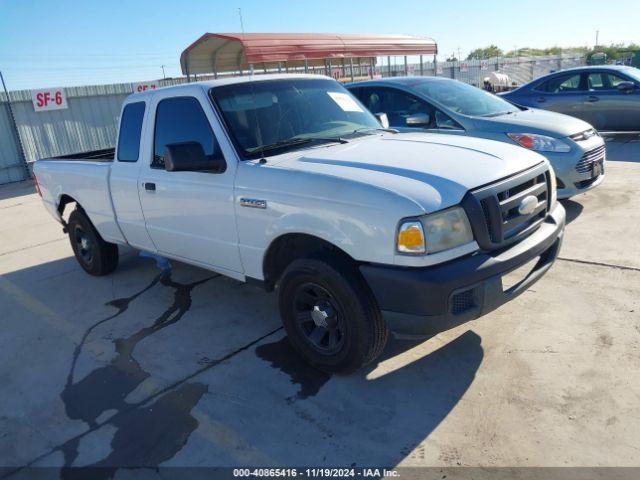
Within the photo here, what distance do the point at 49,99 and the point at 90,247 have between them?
34.3ft

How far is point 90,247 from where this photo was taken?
589 centimetres

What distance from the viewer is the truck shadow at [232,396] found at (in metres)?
2.88

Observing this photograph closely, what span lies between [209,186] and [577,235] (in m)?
4.03

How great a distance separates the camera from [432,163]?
3316 millimetres

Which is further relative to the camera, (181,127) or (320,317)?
(181,127)

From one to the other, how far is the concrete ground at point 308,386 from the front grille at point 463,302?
60 centimetres

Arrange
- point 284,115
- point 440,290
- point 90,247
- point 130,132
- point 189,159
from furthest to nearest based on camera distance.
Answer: point 90,247
point 130,132
point 284,115
point 189,159
point 440,290

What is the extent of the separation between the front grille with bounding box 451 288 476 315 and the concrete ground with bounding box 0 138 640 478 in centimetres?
60

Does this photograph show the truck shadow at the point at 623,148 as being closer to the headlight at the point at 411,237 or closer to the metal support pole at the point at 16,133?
the headlight at the point at 411,237

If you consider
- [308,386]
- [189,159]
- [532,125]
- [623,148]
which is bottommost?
[623,148]

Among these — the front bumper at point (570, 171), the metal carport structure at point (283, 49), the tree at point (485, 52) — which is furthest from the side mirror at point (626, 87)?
the tree at point (485, 52)

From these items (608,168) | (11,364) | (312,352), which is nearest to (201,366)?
(312,352)

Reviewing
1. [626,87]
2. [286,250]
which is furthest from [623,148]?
[286,250]

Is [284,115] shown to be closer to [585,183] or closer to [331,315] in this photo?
[331,315]
